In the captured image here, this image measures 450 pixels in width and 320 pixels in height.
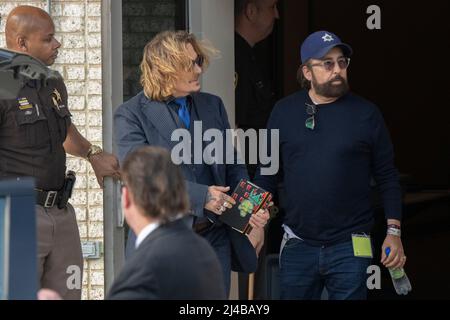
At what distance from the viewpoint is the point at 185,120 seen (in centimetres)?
489

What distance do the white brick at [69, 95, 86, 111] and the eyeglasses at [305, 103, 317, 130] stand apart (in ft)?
4.99

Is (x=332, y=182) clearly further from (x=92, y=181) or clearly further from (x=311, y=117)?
(x=92, y=181)

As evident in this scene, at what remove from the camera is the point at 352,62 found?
10.3 m

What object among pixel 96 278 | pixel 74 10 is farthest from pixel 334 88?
pixel 96 278

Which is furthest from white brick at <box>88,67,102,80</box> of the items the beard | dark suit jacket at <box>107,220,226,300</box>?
dark suit jacket at <box>107,220,226,300</box>

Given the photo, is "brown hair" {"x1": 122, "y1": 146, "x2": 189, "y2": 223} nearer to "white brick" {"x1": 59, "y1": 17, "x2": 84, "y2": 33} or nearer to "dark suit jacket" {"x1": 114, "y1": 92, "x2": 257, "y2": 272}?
"dark suit jacket" {"x1": 114, "y1": 92, "x2": 257, "y2": 272}

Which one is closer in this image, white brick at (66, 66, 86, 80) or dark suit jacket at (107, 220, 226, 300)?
dark suit jacket at (107, 220, 226, 300)

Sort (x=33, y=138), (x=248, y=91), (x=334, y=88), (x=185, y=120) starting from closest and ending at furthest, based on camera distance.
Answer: (x=185, y=120)
(x=33, y=138)
(x=334, y=88)
(x=248, y=91)

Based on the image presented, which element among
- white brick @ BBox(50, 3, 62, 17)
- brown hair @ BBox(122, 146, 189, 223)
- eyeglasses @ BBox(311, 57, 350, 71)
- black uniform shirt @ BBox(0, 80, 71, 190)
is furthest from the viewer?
white brick @ BBox(50, 3, 62, 17)

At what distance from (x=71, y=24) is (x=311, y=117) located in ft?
5.54

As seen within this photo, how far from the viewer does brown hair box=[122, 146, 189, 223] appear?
325cm

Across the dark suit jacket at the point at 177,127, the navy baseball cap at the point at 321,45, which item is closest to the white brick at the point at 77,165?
the dark suit jacket at the point at 177,127

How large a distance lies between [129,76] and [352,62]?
4.52m
